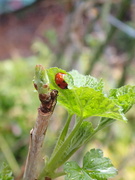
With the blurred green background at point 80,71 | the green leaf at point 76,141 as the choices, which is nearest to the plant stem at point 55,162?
the green leaf at point 76,141

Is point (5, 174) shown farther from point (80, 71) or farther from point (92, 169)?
point (80, 71)

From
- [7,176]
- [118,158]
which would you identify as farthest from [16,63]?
[7,176]

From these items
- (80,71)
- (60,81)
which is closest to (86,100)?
(60,81)

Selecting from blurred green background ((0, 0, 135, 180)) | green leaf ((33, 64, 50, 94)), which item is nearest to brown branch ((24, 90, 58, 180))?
green leaf ((33, 64, 50, 94))

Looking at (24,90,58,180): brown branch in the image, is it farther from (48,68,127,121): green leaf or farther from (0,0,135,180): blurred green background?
(0,0,135,180): blurred green background

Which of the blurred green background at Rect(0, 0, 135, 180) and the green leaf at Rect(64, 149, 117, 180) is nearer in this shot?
the green leaf at Rect(64, 149, 117, 180)

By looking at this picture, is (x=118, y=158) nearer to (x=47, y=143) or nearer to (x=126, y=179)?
(x=126, y=179)

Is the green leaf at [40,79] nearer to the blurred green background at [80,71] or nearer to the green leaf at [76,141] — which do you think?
the green leaf at [76,141]
